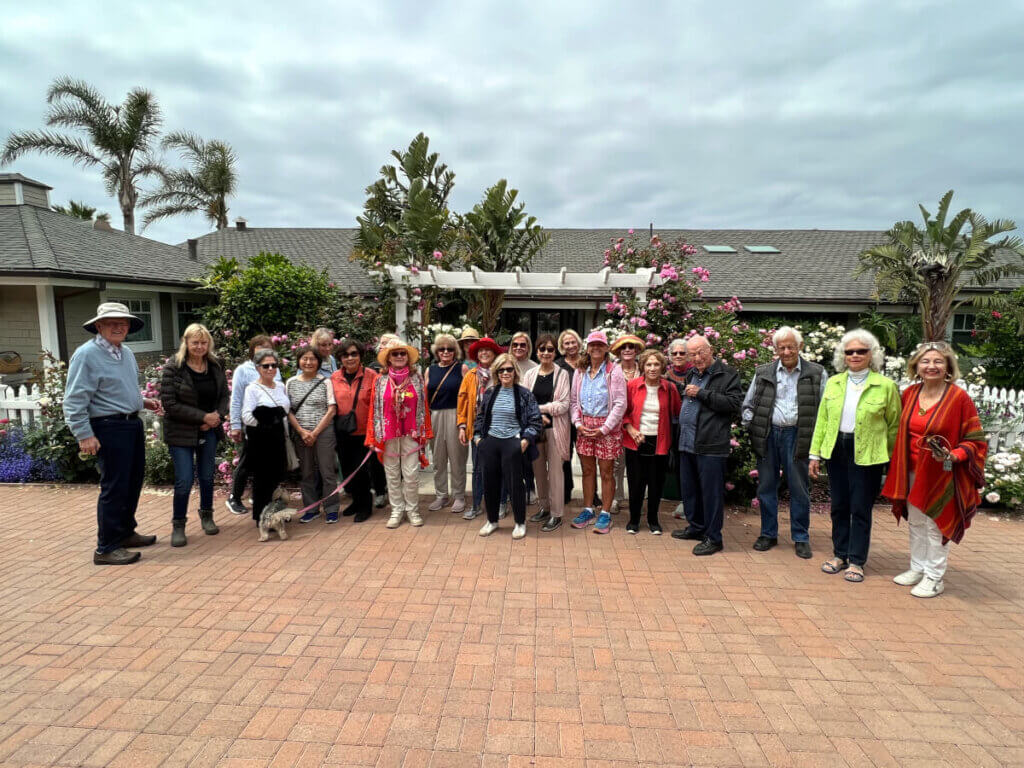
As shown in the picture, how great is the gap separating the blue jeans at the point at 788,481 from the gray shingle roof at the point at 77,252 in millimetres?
11846

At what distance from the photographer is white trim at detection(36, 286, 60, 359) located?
417 inches

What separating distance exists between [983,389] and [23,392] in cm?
1155

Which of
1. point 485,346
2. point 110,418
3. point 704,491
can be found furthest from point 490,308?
point 110,418

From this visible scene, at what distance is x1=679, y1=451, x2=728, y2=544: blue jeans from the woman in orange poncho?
3.68ft

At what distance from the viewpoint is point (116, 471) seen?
14.0 ft

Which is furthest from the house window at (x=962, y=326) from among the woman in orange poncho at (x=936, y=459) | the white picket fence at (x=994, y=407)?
the woman in orange poncho at (x=936, y=459)

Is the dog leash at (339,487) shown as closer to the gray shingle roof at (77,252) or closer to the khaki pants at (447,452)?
the khaki pants at (447,452)

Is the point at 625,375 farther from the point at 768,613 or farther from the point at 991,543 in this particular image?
the point at 991,543

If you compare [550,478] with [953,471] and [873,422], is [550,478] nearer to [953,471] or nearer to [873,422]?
[873,422]

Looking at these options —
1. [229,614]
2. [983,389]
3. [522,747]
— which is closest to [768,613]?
[522,747]

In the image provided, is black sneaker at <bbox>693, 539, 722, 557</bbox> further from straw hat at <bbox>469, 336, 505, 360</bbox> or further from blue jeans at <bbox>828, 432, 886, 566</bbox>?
straw hat at <bbox>469, 336, 505, 360</bbox>

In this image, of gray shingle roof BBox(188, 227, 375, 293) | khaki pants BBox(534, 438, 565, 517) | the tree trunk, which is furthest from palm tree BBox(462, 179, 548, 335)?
khaki pants BBox(534, 438, 565, 517)

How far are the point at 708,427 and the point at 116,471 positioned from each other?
458cm

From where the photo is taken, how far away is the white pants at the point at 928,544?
390 centimetres
